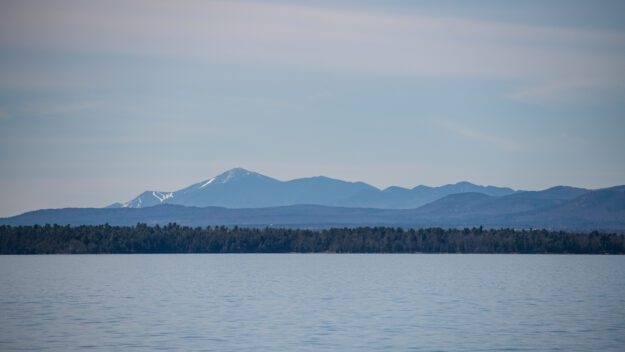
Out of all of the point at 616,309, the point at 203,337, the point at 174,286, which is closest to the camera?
the point at 203,337

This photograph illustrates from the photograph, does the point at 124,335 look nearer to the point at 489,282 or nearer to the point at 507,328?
the point at 507,328

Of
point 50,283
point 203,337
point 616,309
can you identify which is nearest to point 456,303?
point 616,309

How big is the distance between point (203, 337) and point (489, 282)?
52.9 meters

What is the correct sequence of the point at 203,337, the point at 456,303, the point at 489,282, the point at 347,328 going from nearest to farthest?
the point at 203,337, the point at 347,328, the point at 456,303, the point at 489,282

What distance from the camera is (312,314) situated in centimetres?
6438

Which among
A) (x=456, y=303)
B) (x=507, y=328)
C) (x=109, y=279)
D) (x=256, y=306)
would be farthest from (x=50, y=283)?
(x=507, y=328)

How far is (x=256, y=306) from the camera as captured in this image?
7019cm

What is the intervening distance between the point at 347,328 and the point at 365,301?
702 inches

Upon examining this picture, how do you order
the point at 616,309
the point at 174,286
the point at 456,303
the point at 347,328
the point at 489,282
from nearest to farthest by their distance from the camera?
the point at 347,328 → the point at 616,309 → the point at 456,303 → the point at 174,286 → the point at 489,282

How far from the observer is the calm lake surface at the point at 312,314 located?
5091 cm

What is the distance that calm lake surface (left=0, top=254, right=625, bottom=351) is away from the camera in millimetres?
50906

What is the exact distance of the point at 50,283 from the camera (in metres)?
95.6

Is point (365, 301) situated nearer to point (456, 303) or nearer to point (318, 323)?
point (456, 303)

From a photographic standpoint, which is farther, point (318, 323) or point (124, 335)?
point (318, 323)
